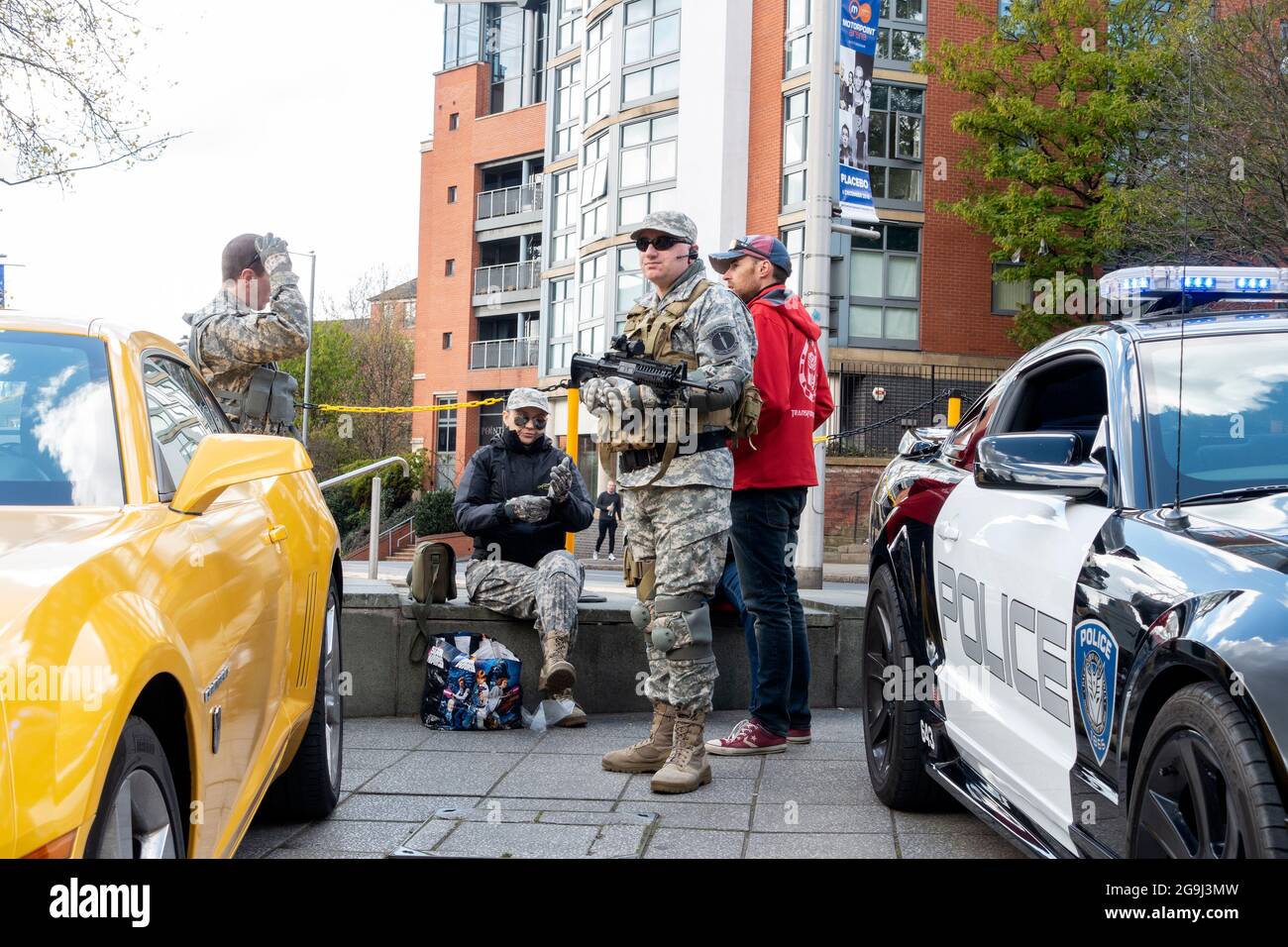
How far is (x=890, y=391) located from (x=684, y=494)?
25.8 m

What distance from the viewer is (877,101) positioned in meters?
31.0

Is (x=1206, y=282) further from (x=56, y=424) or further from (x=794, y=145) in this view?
(x=794, y=145)

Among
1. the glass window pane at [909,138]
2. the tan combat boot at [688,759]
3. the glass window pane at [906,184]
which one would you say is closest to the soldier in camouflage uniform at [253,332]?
the tan combat boot at [688,759]

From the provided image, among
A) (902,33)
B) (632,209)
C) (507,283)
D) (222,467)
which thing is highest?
(902,33)

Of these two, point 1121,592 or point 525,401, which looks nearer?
point 1121,592

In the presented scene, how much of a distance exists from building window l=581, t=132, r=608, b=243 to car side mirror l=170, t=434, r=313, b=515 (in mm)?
35081

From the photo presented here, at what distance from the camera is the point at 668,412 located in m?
5.19

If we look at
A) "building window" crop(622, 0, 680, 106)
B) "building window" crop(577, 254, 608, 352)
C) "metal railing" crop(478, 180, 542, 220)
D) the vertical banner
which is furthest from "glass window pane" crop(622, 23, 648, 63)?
the vertical banner

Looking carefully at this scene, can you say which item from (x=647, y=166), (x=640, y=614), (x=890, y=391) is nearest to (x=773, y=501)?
(x=640, y=614)

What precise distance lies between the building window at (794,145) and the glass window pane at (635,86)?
528 centimetres

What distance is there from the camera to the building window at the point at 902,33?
102 feet

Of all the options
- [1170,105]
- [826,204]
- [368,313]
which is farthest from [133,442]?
[368,313]
